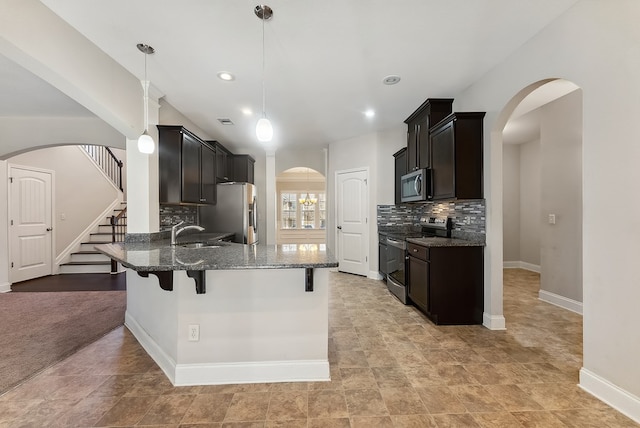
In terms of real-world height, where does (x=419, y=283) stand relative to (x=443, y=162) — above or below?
below

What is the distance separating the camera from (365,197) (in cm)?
512

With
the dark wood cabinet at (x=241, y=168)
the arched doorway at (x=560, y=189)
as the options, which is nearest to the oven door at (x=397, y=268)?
the arched doorway at (x=560, y=189)

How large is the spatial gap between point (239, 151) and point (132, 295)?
13.2ft

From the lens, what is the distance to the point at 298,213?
9625 millimetres

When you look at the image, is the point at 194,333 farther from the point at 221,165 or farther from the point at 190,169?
the point at 221,165

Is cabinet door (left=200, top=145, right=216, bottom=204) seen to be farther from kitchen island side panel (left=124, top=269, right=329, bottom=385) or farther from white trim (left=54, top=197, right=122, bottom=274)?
white trim (left=54, top=197, right=122, bottom=274)

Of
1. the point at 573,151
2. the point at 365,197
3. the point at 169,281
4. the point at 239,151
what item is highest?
the point at 239,151

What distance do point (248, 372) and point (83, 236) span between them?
236 inches

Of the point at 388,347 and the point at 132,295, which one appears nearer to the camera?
the point at 388,347

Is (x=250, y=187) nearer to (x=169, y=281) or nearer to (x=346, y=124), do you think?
(x=346, y=124)

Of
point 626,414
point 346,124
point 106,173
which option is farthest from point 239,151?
point 626,414

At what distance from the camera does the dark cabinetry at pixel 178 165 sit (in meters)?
3.47

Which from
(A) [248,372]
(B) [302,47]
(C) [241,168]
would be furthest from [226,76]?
(C) [241,168]

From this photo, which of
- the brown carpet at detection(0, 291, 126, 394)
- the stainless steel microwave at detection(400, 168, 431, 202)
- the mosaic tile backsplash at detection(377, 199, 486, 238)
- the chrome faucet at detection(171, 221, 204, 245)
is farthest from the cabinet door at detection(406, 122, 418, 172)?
the brown carpet at detection(0, 291, 126, 394)
